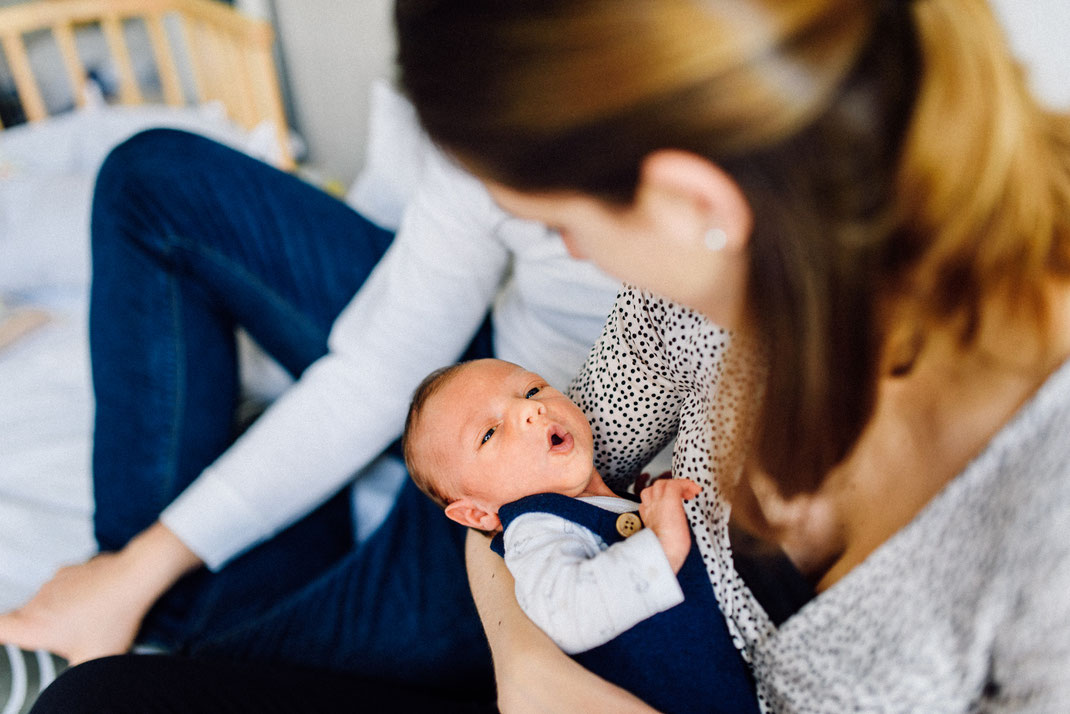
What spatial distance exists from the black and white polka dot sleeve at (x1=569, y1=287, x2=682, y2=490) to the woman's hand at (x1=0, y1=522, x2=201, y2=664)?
0.61 metres

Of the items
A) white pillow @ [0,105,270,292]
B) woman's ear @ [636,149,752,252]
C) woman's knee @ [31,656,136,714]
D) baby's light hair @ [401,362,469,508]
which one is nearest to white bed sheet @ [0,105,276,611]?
white pillow @ [0,105,270,292]

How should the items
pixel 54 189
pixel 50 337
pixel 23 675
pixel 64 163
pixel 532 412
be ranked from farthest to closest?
pixel 64 163
pixel 54 189
pixel 50 337
pixel 23 675
pixel 532 412

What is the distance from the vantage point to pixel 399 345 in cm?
97

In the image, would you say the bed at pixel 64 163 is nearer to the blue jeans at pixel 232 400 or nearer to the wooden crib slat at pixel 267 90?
the wooden crib slat at pixel 267 90

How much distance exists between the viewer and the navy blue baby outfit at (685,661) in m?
0.61

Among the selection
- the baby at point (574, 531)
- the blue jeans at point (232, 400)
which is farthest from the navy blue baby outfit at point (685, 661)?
the blue jeans at point (232, 400)

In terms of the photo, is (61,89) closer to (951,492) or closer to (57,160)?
(57,160)

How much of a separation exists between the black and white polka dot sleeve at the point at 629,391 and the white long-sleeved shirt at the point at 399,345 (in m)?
0.15

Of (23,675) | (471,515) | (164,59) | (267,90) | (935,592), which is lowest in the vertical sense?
(23,675)

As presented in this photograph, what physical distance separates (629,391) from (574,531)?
0.16m

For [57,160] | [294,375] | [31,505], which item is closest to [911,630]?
[294,375]

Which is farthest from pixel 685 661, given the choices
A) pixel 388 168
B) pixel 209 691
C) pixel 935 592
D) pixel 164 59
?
pixel 164 59

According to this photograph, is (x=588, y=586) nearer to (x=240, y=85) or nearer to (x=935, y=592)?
(x=935, y=592)

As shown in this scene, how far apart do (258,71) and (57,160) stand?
630 millimetres
